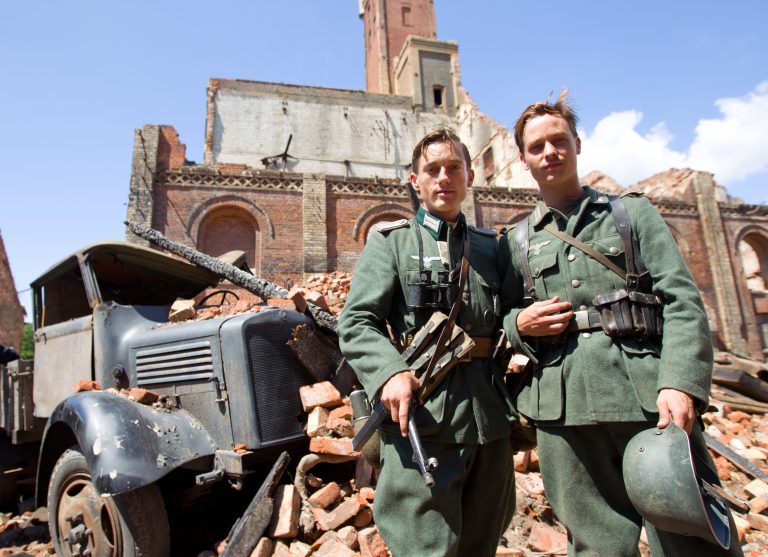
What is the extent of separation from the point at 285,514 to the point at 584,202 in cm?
241

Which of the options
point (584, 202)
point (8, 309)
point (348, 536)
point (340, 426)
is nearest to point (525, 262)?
point (584, 202)

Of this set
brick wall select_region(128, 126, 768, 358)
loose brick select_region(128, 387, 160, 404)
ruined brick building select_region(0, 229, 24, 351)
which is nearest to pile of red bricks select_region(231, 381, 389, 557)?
loose brick select_region(128, 387, 160, 404)

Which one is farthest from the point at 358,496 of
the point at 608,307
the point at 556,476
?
the point at 608,307

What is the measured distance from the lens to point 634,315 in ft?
5.93

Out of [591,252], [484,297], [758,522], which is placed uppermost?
[591,252]

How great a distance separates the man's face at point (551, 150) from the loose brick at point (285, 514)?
2.32m


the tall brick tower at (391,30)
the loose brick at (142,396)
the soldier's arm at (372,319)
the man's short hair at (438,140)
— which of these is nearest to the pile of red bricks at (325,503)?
the loose brick at (142,396)

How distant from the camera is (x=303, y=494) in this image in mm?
3057

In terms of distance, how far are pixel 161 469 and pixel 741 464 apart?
494 cm

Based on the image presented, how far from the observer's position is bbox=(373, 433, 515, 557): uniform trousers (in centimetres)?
181

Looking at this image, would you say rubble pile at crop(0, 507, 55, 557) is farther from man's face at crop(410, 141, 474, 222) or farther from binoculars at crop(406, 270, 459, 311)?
man's face at crop(410, 141, 474, 222)

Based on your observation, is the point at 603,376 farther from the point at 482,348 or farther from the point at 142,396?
the point at 142,396

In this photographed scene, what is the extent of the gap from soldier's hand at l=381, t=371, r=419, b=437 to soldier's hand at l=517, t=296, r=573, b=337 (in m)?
0.52

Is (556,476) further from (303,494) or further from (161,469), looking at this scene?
(161,469)
